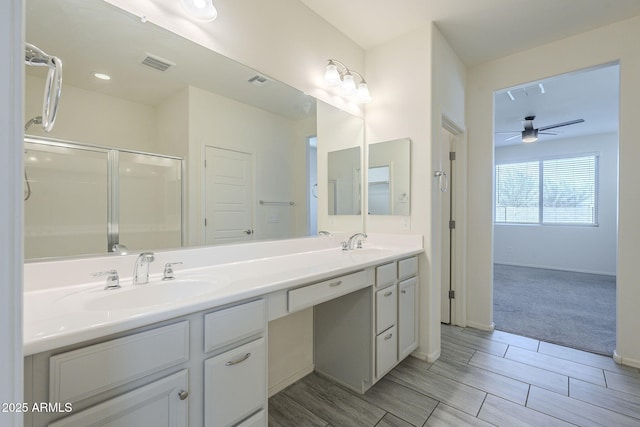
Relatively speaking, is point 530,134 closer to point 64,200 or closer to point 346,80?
point 346,80

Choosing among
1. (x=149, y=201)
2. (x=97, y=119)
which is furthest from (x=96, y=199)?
(x=97, y=119)

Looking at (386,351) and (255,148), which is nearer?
(255,148)

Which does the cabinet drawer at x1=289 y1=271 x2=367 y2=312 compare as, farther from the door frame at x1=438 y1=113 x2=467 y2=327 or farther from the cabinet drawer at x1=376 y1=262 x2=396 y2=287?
the door frame at x1=438 y1=113 x2=467 y2=327

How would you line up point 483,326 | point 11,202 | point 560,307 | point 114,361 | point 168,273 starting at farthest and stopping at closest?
1. point 560,307
2. point 483,326
3. point 168,273
4. point 114,361
5. point 11,202

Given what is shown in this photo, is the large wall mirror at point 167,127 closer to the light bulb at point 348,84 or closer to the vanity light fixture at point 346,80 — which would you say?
the vanity light fixture at point 346,80

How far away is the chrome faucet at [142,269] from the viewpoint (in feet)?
3.80

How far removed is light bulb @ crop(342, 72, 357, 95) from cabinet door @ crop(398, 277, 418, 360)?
156 centimetres

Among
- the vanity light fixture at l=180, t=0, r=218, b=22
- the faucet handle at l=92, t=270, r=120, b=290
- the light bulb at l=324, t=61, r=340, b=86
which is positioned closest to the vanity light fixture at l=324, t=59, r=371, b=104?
the light bulb at l=324, t=61, r=340, b=86

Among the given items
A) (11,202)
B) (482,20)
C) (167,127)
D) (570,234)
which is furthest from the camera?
(570,234)

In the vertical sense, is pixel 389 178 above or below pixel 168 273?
above

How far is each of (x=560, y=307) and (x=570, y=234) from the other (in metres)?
2.81

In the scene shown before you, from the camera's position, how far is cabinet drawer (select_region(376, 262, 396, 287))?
180cm

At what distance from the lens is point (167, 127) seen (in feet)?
4.43

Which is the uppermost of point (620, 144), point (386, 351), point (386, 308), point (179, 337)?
point (620, 144)
